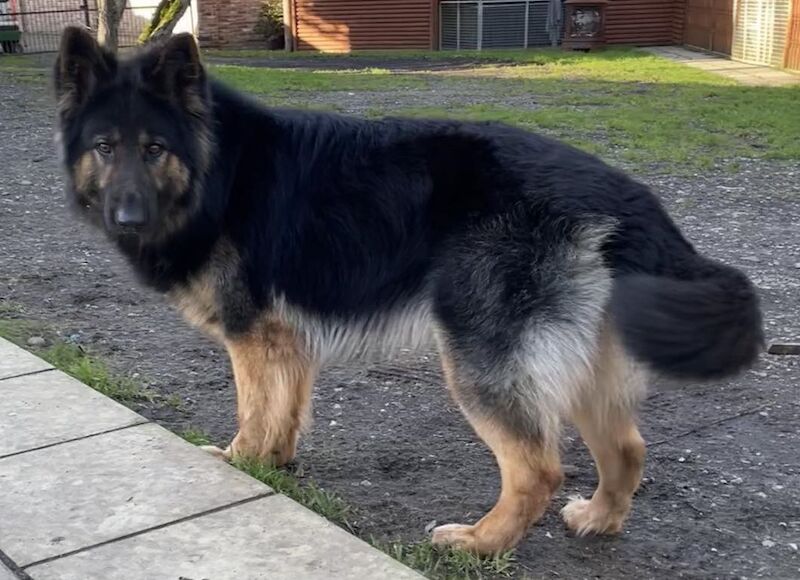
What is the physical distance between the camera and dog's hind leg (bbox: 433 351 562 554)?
3.31 meters

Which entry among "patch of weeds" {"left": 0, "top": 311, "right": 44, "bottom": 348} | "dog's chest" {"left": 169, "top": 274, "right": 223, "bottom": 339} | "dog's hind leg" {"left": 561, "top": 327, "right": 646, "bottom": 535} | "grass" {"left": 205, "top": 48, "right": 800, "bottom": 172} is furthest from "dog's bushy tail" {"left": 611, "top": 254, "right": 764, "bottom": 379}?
"grass" {"left": 205, "top": 48, "right": 800, "bottom": 172}

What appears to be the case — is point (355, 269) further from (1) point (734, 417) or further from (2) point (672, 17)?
(2) point (672, 17)

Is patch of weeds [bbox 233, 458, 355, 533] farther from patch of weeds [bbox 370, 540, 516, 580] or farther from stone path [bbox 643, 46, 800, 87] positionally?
stone path [bbox 643, 46, 800, 87]

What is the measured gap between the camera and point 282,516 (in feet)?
11.0

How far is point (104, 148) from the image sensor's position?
144 inches

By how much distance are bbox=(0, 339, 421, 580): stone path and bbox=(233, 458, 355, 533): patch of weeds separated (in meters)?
0.17

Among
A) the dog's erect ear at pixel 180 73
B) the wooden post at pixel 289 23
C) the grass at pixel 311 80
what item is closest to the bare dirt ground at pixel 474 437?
the dog's erect ear at pixel 180 73

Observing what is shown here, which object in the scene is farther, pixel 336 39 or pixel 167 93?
pixel 336 39

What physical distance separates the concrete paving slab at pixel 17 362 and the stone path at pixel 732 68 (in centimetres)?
1529

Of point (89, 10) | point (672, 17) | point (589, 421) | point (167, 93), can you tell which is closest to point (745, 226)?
point (589, 421)

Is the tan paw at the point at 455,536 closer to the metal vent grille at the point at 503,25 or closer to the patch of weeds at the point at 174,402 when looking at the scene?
the patch of weeds at the point at 174,402

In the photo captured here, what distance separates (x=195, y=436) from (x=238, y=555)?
4.10 ft

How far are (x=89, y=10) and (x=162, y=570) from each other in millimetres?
27456

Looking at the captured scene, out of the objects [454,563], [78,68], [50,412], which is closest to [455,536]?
[454,563]
